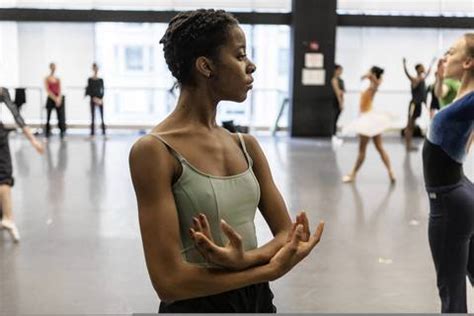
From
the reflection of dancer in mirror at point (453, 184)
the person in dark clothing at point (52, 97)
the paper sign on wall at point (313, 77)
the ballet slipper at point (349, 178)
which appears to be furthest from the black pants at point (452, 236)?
the person in dark clothing at point (52, 97)

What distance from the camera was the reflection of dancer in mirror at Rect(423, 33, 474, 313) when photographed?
2.48 metres

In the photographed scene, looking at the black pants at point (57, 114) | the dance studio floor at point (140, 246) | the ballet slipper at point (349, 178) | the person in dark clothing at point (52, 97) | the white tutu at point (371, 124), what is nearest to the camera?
the dance studio floor at point (140, 246)

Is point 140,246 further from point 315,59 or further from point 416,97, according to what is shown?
point 315,59

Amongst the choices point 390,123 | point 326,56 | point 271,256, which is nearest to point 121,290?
point 271,256

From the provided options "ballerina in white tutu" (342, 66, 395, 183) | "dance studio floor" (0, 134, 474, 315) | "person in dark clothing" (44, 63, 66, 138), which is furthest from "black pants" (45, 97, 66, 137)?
"ballerina in white tutu" (342, 66, 395, 183)

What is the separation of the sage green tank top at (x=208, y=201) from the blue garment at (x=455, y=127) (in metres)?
1.39

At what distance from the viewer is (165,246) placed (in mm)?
1259

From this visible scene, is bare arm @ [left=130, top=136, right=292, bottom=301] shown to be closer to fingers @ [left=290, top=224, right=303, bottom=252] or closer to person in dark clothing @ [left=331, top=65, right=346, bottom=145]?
fingers @ [left=290, top=224, right=303, bottom=252]

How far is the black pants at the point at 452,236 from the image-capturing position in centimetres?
255

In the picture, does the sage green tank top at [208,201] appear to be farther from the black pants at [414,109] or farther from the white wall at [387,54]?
the white wall at [387,54]

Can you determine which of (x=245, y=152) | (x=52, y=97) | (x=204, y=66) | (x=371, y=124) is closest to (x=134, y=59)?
(x=52, y=97)

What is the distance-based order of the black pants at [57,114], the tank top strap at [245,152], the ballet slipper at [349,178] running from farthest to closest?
the black pants at [57,114]
the ballet slipper at [349,178]
the tank top strap at [245,152]

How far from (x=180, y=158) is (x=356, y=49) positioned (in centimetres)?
1375

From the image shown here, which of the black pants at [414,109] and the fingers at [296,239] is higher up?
the fingers at [296,239]
